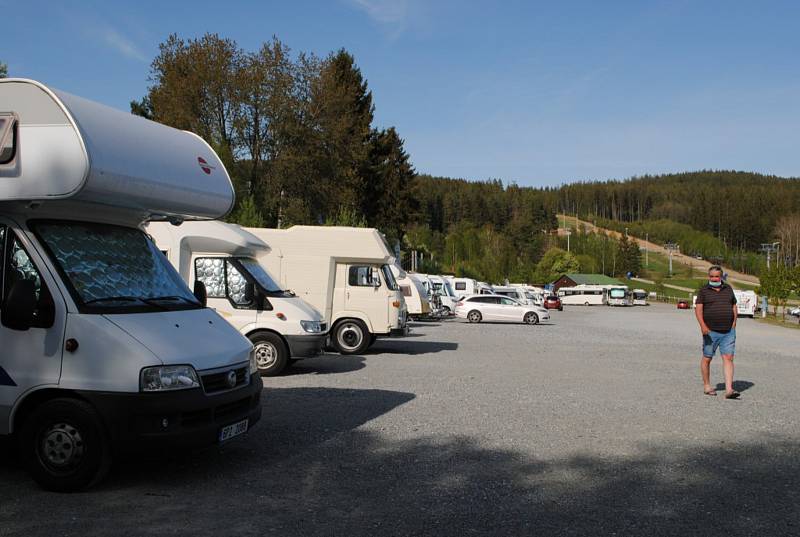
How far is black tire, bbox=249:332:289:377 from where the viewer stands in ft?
44.6

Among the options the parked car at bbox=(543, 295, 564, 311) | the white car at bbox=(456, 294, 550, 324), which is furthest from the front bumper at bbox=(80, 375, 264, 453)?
the parked car at bbox=(543, 295, 564, 311)

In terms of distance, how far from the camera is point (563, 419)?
980 centimetres

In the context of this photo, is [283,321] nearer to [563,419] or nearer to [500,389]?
[500,389]

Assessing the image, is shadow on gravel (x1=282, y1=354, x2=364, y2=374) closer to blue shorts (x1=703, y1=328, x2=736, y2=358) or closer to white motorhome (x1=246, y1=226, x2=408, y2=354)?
white motorhome (x1=246, y1=226, x2=408, y2=354)

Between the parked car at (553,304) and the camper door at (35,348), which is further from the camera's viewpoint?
the parked car at (553,304)

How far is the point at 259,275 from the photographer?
13.8 metres

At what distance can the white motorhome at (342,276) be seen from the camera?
59.5 feet

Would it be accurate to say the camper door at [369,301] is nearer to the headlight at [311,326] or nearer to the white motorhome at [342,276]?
the white motorhome at [342,276]

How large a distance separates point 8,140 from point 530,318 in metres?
34.1

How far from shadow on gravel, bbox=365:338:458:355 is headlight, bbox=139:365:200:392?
13.1m

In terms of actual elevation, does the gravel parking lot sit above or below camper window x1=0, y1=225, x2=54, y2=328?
below

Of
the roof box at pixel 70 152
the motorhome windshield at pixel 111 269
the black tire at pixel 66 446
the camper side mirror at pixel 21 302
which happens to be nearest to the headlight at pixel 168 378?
the black tire at pixel 66 446

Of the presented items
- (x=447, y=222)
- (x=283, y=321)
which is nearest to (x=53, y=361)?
(x=283, y=321)

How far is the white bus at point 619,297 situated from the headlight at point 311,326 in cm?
8543
